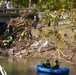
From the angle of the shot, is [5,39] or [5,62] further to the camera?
[5,39]

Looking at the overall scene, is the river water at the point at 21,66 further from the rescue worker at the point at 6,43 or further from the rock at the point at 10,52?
the rescue worker at the point at 6,43

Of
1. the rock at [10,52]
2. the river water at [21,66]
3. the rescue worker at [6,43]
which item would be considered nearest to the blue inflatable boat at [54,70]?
the river water at [21,66]

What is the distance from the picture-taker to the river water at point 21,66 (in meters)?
32.8

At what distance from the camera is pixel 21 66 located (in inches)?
1436

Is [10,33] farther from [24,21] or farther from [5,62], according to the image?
[5,62]

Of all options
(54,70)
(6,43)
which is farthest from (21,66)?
(6,43)

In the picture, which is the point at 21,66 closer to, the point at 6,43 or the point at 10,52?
the point at 10,52

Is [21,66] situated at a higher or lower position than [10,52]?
lower

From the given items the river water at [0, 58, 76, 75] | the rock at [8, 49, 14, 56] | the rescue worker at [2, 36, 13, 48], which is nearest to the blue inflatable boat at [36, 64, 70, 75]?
the river water at [0, 58, 76, 75]

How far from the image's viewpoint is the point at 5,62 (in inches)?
1554

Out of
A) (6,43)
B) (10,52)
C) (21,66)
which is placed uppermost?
(6,43)

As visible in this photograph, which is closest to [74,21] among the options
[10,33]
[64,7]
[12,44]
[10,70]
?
[64,7]

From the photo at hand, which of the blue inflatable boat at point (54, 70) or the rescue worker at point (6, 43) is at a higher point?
the rescue worker at point (6, 43)

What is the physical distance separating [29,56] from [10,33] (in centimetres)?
817
